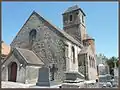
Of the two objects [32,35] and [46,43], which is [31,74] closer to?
[46,43]

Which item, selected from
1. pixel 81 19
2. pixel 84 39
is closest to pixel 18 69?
pixel 84 39

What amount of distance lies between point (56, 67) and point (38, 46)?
3949mm

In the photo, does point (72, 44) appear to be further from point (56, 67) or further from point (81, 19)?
point (81, 19)

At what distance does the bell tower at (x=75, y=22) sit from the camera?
93.5 feet

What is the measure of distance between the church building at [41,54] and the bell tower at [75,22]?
6211 millimetres

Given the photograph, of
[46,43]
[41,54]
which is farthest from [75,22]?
[41,54]

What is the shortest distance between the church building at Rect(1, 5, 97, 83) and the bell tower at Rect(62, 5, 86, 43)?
20.4 feet

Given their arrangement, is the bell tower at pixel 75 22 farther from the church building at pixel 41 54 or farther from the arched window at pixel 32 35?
the arched window at pixel 32 35

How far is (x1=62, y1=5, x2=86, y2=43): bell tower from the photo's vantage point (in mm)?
28500

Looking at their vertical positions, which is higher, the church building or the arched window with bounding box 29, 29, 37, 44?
the arched window with bounding box 29, 29, 37, 44

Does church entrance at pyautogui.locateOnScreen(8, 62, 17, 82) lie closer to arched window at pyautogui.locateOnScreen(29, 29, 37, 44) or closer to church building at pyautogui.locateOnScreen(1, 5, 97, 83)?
church building at pyautogui.locateOnScreen(1, 5, 97, 83)

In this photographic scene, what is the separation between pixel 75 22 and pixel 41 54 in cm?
1277

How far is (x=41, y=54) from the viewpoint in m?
19.3

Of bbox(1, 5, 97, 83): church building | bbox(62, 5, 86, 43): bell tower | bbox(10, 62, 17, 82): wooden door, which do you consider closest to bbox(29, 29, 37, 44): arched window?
bbox(1, 5, 97, 83): church building
